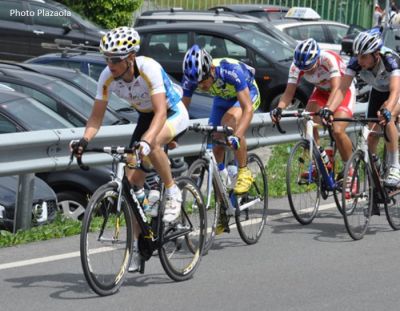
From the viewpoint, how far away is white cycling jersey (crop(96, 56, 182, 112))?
301 inches

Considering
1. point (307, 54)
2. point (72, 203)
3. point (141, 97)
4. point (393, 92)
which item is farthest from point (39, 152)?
point (393, 92)

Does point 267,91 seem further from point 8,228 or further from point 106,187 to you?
point 106,187

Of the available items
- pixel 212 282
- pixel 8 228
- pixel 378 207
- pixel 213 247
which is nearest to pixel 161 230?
pixel 212 282

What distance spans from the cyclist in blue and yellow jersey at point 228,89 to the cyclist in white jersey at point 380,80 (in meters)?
1.08

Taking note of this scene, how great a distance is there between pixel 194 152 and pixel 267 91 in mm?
7698

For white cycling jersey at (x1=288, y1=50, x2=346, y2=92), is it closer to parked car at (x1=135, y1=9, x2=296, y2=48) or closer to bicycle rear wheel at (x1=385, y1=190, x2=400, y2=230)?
bicycle rear wheel at (x1=385, y1=190, x2=400, y2=230)

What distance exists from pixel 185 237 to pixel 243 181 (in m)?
1.22

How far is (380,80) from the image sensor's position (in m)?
10.3

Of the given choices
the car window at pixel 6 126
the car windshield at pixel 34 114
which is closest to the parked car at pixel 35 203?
the car window at pixel 6 126

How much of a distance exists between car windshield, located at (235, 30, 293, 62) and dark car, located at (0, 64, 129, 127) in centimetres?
675

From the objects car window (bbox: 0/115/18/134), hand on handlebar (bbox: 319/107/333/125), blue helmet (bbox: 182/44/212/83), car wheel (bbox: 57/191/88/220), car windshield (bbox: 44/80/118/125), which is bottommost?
car wheel (bbox: 57/191/88/220)

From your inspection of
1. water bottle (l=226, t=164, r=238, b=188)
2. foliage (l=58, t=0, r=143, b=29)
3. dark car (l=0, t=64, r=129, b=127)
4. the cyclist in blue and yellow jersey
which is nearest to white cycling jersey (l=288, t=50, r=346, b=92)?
the cyclist in blue and yellow jersey

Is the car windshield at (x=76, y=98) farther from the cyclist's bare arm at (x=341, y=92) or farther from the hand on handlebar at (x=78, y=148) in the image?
the hand on handlebar at (x=78, y=148)

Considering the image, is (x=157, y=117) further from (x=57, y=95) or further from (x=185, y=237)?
(x=57, y=95)
